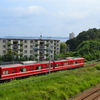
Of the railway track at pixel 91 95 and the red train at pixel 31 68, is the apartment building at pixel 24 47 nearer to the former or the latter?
the red train at pixel 31 68

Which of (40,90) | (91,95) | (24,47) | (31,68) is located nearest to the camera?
(40,90)

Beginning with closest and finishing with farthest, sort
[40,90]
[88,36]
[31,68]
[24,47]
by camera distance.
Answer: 1. [40,90]
2. [31,68]
3. [24,47]
4. [88,36]

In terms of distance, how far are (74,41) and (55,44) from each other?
14.9m

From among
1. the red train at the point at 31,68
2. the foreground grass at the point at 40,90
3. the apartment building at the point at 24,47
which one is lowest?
the foreground grass at the point at 40,90

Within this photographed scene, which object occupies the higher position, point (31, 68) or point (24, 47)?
point (24, 47)

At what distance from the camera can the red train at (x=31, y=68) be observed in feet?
46.2

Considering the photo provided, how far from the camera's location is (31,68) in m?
16.2

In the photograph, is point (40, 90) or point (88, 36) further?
point (88, 36)

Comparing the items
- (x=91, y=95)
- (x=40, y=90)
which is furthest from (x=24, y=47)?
(x=91, y=95)

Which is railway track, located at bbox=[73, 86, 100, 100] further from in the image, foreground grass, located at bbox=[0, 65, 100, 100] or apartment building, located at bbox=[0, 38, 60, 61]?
apartment building, located at bbox=[0, 38, 60, 61]

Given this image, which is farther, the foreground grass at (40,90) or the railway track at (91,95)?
the railway track at (91,95)

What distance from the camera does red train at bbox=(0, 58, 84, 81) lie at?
1408 cm

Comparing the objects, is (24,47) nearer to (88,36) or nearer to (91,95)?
(91,95)

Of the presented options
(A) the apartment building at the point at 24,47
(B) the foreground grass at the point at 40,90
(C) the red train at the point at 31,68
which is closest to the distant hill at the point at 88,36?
(A) the apartment building at the point at 24,47
